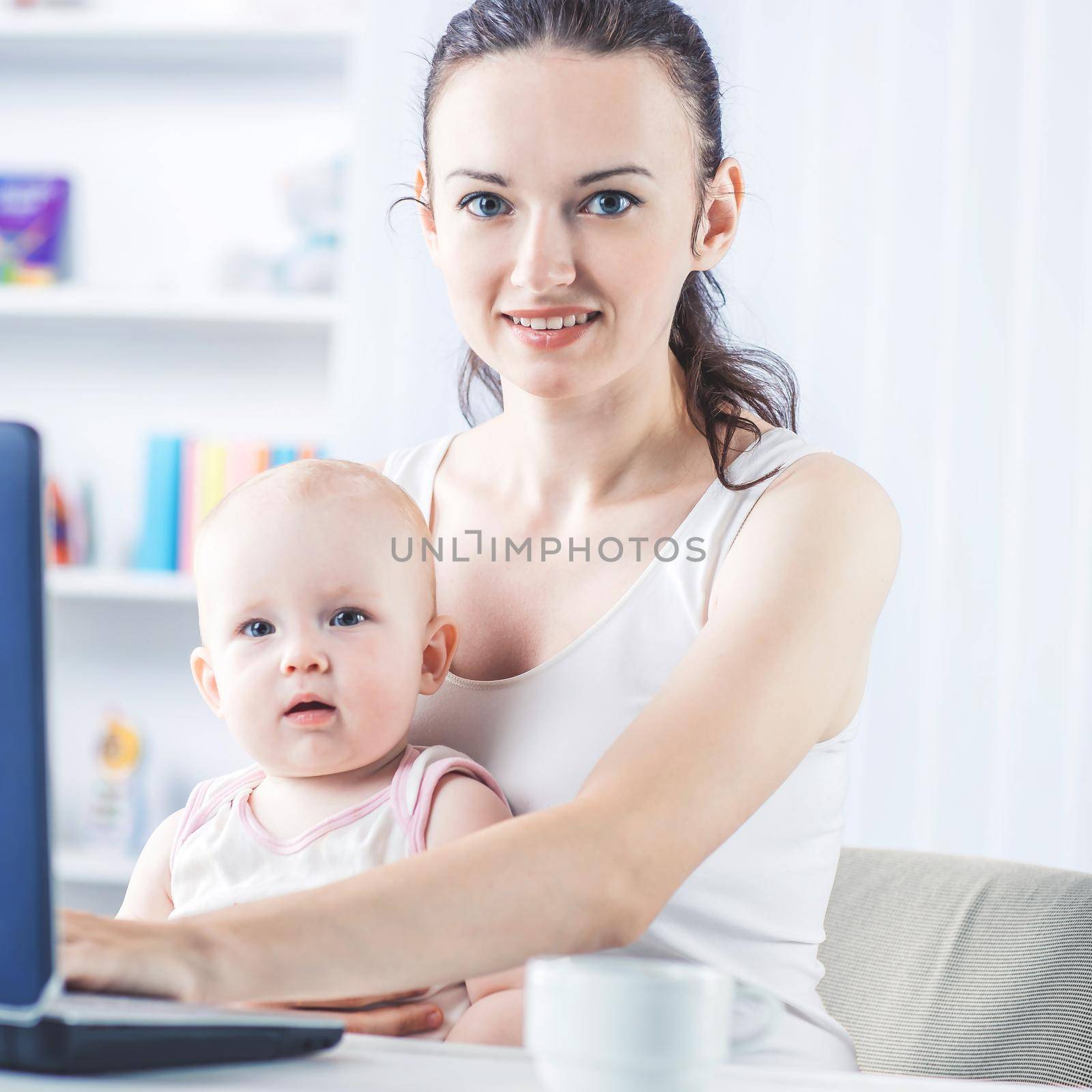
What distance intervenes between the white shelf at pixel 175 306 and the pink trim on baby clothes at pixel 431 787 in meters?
2.11

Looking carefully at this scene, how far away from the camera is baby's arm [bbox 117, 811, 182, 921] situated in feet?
4.04

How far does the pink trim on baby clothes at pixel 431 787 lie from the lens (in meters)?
1.11

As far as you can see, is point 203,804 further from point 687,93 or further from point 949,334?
point 949,334

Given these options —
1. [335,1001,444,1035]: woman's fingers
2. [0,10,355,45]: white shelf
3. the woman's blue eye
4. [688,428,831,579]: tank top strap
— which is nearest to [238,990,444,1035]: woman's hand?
[335,1001,444,1035]: woman's fingers

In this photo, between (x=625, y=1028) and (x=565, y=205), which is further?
(x=565, y=205)

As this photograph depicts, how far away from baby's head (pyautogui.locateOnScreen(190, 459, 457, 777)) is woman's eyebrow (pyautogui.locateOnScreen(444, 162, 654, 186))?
0.33m

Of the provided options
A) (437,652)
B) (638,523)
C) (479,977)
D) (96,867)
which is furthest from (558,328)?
(96,867)

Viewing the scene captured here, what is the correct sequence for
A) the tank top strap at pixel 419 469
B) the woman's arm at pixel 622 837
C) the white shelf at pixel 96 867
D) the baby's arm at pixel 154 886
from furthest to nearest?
the white shelf at pixel 96 867, the tank top strap at pixel 419 469, the baby's arm at pixel 154 886, the woman's arm at pixel 622 837

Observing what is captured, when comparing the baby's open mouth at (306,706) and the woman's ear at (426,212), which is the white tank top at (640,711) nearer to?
the baby's open mouth at (306,706)

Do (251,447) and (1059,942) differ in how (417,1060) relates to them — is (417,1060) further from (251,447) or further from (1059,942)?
(251,447)

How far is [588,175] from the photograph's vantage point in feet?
4.07

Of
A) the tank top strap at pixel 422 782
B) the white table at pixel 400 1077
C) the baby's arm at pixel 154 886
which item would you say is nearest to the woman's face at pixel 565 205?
the tank top strap at pixel 422 782

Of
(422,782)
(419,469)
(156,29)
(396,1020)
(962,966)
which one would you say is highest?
(156,29)

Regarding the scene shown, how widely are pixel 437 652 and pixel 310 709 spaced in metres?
0.17
